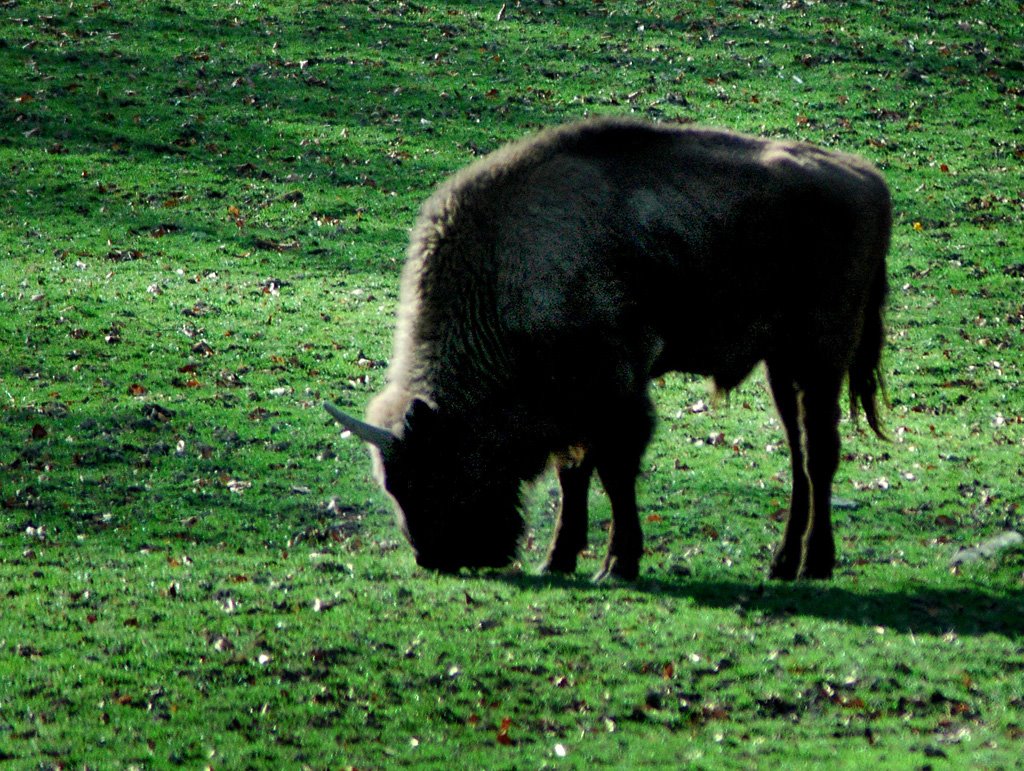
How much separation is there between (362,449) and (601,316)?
468cm

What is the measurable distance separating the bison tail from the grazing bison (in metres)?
0.37

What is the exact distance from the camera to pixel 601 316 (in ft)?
31.3

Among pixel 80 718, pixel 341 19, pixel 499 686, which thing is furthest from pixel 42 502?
pixel 341 19

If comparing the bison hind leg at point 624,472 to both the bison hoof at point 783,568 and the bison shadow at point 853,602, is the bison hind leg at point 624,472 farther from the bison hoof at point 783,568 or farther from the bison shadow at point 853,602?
the bison hoof at point 783,568

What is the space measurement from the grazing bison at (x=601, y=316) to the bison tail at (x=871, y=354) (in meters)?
0.37

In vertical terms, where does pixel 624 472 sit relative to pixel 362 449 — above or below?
above

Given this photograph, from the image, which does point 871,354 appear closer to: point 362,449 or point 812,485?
point 812,485

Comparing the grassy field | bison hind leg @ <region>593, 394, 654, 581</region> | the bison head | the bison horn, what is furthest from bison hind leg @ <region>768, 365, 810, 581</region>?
the bison horn

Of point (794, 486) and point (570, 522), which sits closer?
point (570, 522)

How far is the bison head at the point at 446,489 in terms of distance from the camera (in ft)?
30.4

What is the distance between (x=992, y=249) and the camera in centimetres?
2078

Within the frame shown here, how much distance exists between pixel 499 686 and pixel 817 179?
5.25 metres

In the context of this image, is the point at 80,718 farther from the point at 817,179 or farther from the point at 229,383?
the point at 229,383

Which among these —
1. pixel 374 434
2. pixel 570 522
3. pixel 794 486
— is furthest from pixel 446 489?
pixel 794 486
